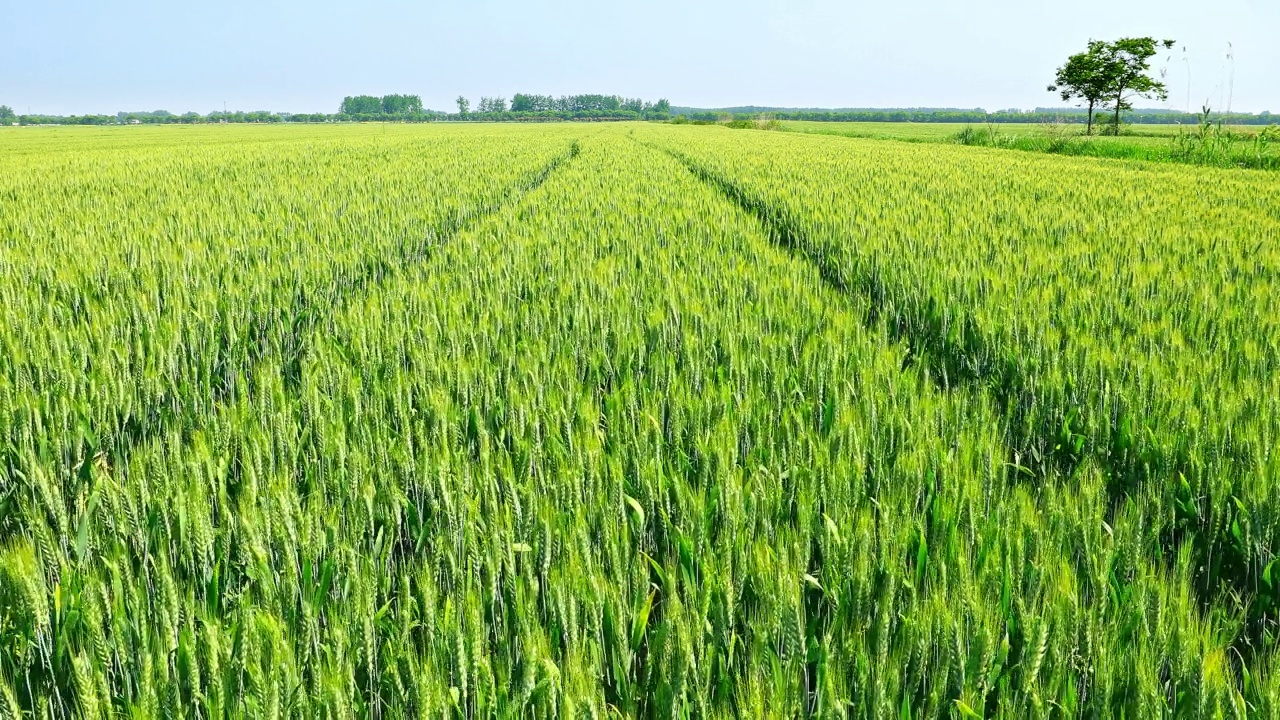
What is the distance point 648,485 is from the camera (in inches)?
70.6

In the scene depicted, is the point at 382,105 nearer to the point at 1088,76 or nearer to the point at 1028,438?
the point at 1088,76

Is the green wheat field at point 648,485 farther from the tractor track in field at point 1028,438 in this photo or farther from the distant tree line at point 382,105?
the distant tree line at point 382,105

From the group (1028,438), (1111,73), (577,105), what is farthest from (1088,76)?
(577,105)

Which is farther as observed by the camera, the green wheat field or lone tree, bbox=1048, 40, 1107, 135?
lone tree, bbox=1048, 40, 1107, 135

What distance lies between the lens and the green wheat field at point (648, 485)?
1.17m

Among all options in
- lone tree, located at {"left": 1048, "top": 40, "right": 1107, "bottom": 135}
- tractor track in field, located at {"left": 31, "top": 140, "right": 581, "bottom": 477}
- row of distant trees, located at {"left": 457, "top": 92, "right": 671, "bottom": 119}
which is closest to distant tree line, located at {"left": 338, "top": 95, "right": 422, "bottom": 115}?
row of distant trees, located at {"left": 457, "top": 92, "right": 671, "bottom": 119}

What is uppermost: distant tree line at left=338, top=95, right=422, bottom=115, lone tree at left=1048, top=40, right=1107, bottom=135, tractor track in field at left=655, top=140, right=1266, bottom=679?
distant tree line at left=338, top=95, right=422, bottom=115

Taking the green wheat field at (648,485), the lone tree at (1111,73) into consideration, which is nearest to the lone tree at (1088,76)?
the lone tree at (1111,73)

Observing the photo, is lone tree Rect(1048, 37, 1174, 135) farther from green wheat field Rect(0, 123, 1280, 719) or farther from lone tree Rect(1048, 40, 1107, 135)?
green wheat field Rect(0, 123, 1280, 719)

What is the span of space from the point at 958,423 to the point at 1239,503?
2.28 feet

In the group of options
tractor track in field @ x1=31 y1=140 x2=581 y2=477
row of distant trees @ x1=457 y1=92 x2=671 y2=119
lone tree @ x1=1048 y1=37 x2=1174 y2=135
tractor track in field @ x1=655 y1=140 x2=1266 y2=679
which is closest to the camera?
tractor track in field @ x1=655 y1=140 x2=1266 y2=679

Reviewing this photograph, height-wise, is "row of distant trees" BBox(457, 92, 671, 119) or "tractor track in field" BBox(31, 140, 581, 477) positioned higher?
"row of distant trees" BBox(457, 92, 671, 119)

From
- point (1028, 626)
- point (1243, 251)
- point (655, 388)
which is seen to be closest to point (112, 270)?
point (655, 388)

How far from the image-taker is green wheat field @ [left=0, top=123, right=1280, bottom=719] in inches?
45.9
